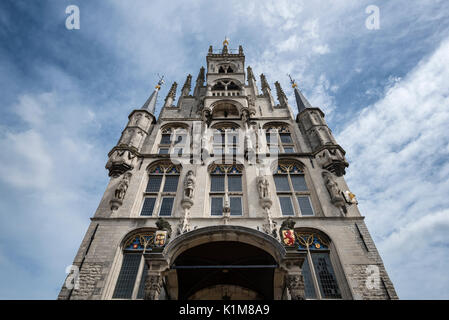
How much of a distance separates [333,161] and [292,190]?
2784mm

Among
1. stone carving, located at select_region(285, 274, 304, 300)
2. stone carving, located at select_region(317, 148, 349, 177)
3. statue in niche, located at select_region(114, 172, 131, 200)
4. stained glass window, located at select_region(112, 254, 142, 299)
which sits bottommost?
stone carving, located at select_region(285, 274, 304, 300)

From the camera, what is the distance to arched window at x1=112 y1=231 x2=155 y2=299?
998cm

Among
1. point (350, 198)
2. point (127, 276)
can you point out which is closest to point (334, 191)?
point (350, 198)

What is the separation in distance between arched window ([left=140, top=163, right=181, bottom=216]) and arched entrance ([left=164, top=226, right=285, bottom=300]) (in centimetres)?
280

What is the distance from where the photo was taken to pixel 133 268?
10.7 metres

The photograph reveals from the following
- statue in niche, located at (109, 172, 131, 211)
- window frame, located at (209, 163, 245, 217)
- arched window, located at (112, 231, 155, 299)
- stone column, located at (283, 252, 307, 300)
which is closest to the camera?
stone column, located at (283, 252, 307, 300)

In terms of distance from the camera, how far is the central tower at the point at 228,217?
9.75 meters

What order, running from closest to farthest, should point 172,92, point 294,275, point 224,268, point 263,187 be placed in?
point 294,275, point 224,268, point 263,187, point 172,92

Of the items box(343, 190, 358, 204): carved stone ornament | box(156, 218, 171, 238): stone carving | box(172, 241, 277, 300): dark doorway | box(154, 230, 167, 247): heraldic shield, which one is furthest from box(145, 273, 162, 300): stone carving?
box(343, 190, 358, 204): carved stone ornament

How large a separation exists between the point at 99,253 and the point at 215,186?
631 cm

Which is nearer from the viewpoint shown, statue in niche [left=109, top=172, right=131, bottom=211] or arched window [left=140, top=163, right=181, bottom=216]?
statue in niche [left=109, top=172, right=131, bottom=211]

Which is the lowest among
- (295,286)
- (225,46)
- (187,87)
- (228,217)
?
(295,286)

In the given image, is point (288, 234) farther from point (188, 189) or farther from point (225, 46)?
point (225, 46)

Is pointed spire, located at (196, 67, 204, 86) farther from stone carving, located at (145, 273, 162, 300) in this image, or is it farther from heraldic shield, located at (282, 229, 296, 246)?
stone carving, located at (145, 273, 162, 300)
